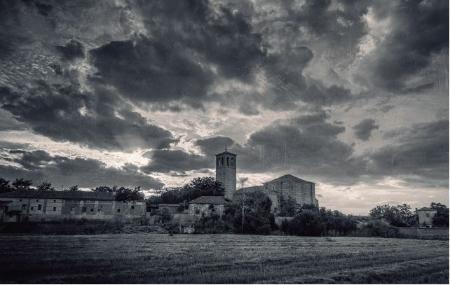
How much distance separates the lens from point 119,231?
44.4 metres

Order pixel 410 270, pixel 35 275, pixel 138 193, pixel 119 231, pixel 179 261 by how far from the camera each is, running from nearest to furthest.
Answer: pixel 35 275, pixel 410 270, pixel 179 261, pixel 119 231, pixel 138 193

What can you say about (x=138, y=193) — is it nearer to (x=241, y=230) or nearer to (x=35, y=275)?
(x=241, y=230)

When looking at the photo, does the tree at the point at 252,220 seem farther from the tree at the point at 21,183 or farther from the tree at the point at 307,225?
the tree at the point at 21,183

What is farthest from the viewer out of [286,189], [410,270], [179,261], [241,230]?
[286,189]

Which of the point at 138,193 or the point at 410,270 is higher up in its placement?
the point at 138,193

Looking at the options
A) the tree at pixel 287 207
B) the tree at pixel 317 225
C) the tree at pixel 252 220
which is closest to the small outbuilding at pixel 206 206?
the tree at pixel 287 207

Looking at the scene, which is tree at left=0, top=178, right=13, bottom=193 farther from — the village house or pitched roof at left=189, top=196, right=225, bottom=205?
the village house

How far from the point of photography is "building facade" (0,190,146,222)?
194 ft

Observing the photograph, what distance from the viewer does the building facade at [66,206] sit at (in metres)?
59.1

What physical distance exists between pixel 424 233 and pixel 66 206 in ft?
183

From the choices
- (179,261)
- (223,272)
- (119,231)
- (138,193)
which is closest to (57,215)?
(119,231)

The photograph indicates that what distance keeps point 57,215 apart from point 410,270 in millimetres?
58995

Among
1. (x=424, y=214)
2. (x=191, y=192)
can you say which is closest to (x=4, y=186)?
(x=191, y=192)

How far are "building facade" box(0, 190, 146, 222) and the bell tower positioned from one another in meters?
30.8
